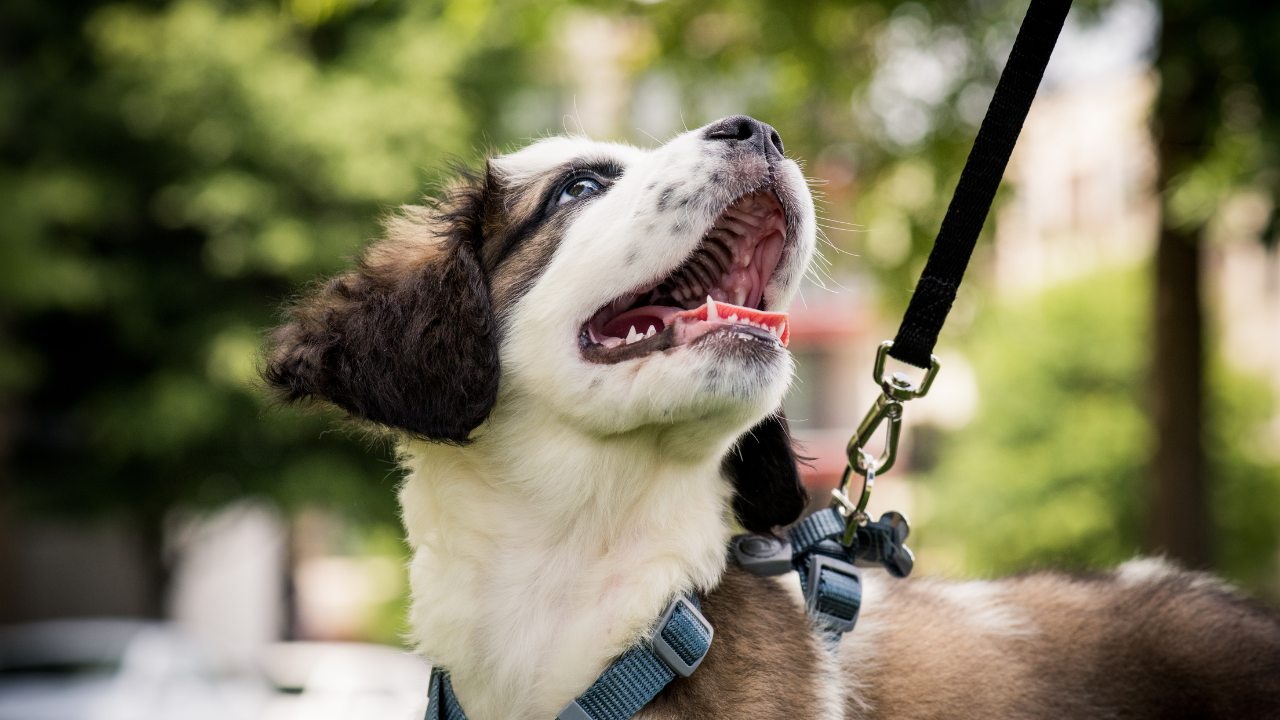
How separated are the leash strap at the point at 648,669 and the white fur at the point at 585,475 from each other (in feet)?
0.32

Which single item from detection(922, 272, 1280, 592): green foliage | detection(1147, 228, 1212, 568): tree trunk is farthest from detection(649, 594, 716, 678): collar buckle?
detection(922, 272, 1280, 592): green foliage

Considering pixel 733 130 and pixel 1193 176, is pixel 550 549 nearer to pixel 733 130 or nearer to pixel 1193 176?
pixel 733 130

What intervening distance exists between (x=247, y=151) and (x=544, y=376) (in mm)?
10335

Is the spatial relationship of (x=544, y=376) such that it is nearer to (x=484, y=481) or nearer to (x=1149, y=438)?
(x=484, y=481)

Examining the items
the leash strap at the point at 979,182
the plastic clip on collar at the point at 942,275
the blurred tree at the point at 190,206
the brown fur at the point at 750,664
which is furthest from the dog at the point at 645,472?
the blurred tree at the point at 190,206

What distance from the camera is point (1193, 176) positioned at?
5.71 metres

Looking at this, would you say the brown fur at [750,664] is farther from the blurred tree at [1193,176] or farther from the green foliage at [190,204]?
the green foliage at [190,204]

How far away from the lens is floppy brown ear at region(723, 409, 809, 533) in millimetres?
2896

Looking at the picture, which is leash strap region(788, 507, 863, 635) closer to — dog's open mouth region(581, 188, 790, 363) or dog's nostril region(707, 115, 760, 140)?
dog's open mouth region(581, 188, 790, 363)

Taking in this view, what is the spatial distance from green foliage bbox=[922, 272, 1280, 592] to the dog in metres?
15.4

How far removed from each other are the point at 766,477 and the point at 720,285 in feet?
1.80

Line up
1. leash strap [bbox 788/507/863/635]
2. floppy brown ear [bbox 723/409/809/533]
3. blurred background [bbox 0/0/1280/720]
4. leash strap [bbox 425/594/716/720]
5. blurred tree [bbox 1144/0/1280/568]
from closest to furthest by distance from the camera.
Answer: leash strap [bbox 425/594/716/720], leash strap [bbox 788/507/863/635], floppy brown ear [bbox 723/409/809/533], blurred tree [bbox 1144/0/1280/568], blurred background [bbox 0/0/1280/720]

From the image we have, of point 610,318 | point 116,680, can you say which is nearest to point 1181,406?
point 610,318

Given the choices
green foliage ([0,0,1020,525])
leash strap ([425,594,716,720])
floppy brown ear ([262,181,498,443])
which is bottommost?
leash strap ([425,594,716,720])
